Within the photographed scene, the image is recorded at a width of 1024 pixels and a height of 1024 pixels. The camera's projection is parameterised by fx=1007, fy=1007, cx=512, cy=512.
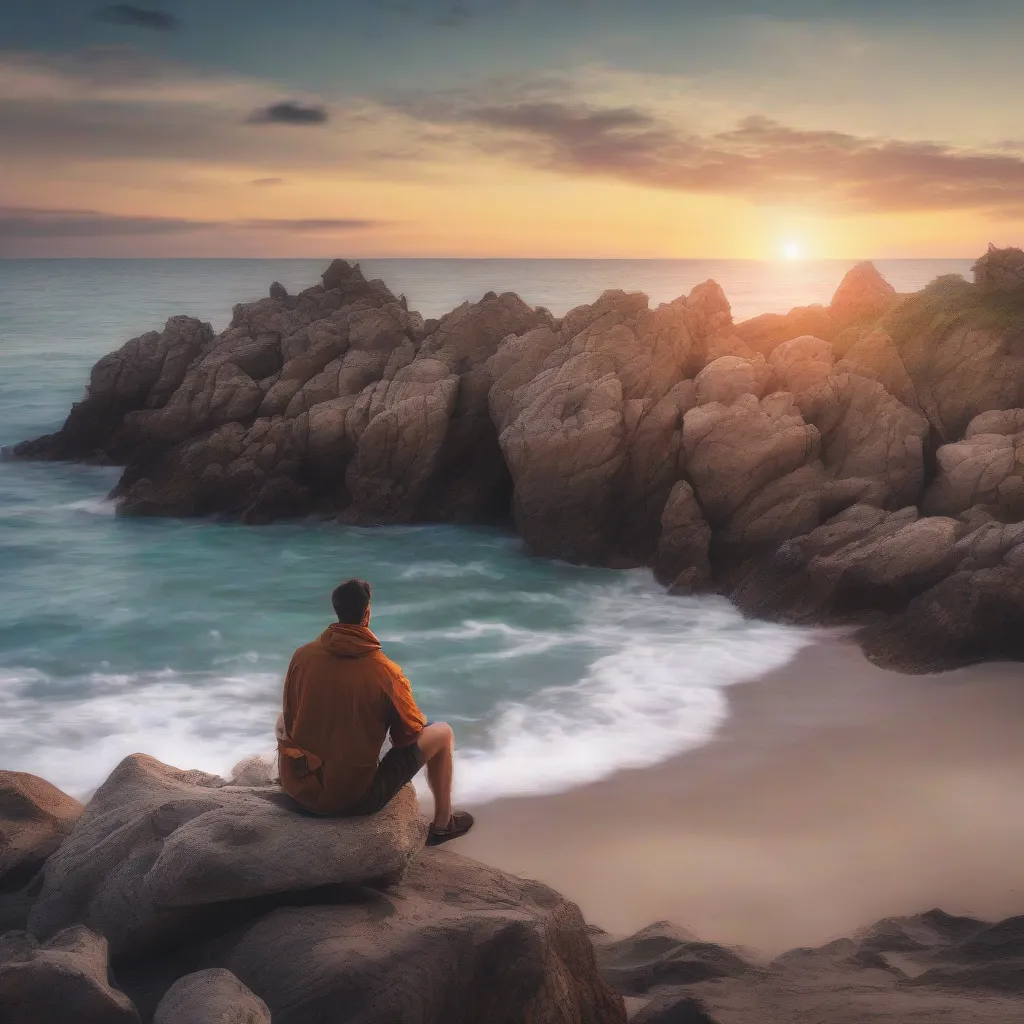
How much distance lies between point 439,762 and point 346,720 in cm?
93

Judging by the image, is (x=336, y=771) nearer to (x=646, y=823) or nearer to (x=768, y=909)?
(x=768, y=909)

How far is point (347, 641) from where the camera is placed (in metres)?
5.91

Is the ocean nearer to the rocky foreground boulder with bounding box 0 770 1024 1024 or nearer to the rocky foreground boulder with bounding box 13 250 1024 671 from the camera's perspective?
the rocky foreground boulder with bounding box 13 250 1024 671

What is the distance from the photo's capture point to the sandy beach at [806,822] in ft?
26.6

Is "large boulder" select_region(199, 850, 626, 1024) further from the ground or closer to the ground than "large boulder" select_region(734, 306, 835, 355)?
closer to the ground

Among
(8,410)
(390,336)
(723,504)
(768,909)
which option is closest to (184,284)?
(8,410)

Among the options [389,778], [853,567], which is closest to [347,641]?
[389,778]

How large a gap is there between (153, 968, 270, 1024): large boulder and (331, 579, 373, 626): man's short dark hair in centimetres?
201

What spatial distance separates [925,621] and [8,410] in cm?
3267

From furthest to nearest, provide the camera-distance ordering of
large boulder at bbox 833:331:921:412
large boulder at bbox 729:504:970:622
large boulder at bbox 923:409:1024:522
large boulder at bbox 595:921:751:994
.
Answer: large boulder at bbox 833:331:921:412 → large boulder at bbox 923:409:1024:522 → large boulder at bbox 729:504:970:622 → large boulder at bbox 595:921:751:994

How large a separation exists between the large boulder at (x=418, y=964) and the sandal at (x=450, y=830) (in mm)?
1000

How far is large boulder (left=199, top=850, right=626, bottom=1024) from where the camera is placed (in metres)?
4.97

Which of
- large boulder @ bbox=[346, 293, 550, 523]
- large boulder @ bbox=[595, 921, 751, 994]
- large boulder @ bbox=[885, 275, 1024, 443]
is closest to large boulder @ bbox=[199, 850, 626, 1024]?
large boulder @ bbox=[595, 921, 751, 994]

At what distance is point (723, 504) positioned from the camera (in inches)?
680
